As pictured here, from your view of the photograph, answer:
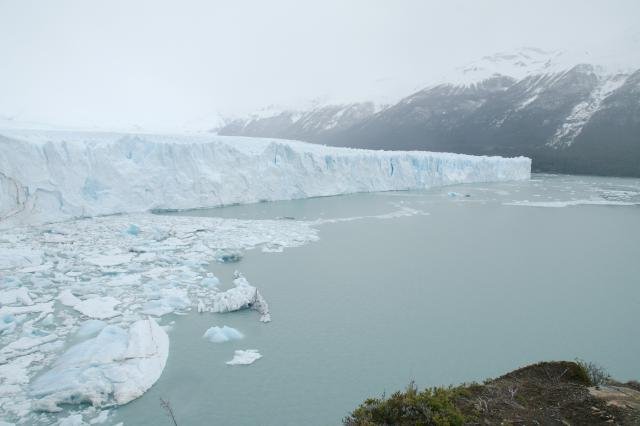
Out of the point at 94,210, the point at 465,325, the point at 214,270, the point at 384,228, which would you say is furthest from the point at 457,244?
the point at 94,210

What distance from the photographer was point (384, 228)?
10.3m

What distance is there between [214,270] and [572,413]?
534 centimetres

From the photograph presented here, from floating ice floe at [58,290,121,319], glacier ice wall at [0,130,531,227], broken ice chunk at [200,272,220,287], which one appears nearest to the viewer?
floating ice floe at [58,290,121,319]

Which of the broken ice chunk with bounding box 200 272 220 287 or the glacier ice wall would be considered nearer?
the broken ice chunk with bounding box 200 272 220 287

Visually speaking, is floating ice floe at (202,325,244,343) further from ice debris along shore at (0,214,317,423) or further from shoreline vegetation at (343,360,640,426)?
shoreline vegetation at (343,360,640,426)

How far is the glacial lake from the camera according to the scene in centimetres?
333

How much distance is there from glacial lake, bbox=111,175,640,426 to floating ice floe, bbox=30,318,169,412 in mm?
128

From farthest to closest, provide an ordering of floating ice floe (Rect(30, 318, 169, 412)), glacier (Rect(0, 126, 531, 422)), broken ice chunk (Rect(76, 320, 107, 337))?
broken ice chunk (Rect(76, 320, 107, 337)) → glacier (Rect(0, 126, 531, 422)) → floating ice floe (Rect(30, 318, 169, 412))

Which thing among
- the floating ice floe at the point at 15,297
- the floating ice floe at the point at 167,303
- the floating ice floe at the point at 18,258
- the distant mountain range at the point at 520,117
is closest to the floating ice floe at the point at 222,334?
the floating ice floe at the point at 167,303

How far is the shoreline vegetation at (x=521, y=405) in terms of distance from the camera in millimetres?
2035

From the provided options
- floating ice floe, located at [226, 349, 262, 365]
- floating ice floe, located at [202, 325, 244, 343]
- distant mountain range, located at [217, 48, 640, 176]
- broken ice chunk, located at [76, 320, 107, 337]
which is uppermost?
distant mountain range, located at [217, 48, 640, 176]

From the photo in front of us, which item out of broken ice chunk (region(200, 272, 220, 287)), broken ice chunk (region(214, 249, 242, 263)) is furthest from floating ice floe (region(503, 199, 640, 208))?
broken ice chunk (region(200, 272, 220, 287))

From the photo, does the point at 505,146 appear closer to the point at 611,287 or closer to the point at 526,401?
the point at 611,287

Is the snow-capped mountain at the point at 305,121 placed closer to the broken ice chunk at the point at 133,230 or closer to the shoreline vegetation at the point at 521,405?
the broken ice chunk at the point at 133,230
